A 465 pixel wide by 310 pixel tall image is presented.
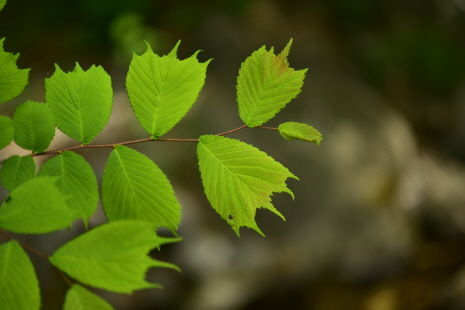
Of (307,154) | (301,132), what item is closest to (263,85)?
(301,132)

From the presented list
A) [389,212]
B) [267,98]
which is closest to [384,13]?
[389,212]

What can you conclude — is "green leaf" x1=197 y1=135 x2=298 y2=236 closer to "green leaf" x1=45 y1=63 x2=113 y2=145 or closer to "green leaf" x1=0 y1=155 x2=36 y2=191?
"green leaf" x1=45 y1=63 x2=113 y2=145

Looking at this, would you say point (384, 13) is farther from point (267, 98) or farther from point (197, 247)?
point (267, 98)

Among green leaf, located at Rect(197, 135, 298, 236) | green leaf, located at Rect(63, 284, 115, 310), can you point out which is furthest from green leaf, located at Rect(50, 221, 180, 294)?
green leaf, located at Rect(197, 135, 298, 236)

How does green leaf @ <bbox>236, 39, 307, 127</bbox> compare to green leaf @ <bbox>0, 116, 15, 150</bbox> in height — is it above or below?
above

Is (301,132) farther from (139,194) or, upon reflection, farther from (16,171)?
(16,171)
